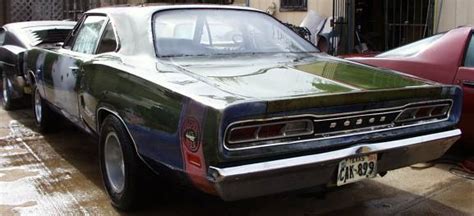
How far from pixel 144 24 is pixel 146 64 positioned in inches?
17.8

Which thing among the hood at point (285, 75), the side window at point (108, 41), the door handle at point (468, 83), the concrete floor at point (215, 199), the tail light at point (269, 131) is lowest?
the concrete floor at point (215, 199)

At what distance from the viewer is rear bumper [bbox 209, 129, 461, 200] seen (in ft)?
9.46

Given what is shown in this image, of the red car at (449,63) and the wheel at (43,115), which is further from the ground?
the red car at (449,63)

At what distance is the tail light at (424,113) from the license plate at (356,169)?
353 mm

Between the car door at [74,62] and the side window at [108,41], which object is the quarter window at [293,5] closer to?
the car door at [74,62]

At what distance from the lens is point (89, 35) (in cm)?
507

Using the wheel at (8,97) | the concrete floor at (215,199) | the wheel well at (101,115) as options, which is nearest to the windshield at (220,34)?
the wheel well at (101,115)

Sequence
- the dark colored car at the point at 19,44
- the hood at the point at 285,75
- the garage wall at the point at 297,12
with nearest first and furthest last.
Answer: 1. the hood at the point at 285,75
2. the dark colored car at the point at 19,44
3. the garage wall at the point at 297,12

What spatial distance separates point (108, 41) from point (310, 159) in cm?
218

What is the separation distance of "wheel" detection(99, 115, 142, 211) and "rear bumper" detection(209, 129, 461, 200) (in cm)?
97

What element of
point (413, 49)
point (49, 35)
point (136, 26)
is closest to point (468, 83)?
point (413, 49)

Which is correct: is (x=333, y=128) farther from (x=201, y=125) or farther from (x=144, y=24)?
(x=144, y=24)

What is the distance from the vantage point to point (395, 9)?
9969 millimetres

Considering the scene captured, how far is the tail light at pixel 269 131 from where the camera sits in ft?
9.61
